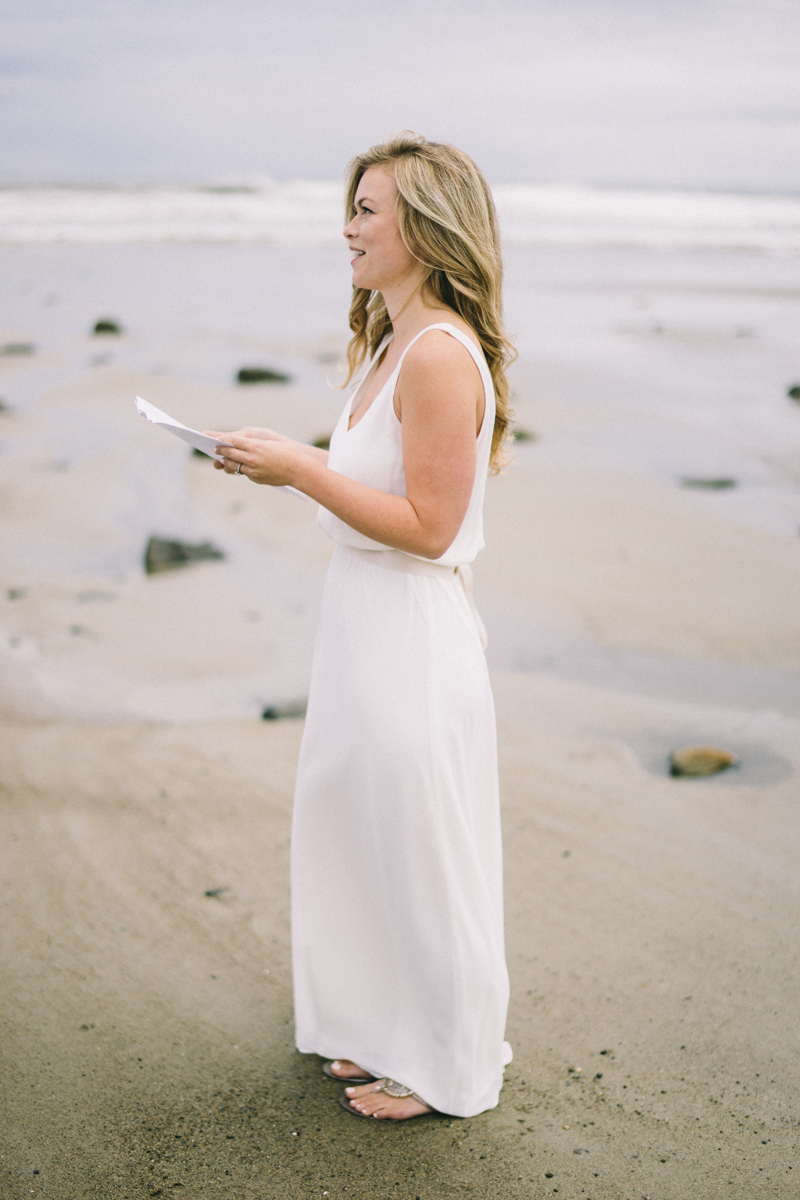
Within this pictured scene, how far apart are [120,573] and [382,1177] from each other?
4.66 m

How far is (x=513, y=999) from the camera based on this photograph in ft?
10.4

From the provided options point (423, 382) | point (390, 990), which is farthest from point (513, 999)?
point (423, 382)

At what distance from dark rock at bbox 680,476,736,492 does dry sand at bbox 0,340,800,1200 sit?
1.50m

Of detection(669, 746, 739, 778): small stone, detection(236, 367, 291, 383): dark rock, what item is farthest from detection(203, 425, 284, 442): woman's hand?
detection(236, 367, 291, 383): dark rock

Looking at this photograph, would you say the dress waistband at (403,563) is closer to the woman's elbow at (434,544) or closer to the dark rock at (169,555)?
the woman's elbow at (434,544)

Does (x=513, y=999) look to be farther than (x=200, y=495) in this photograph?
No

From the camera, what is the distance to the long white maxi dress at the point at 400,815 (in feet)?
7.99

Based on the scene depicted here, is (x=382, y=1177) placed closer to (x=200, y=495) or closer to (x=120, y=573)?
(x=120, y=573)

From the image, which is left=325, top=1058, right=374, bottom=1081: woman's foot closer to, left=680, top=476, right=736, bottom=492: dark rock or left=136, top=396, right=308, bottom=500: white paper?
left=136, top=396, right=308, bottom=500: white paper

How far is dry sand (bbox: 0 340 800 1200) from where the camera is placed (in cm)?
259

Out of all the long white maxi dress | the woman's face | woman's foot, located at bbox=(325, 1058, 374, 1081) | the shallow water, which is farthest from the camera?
the shallow water

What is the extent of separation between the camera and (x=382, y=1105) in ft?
8.76

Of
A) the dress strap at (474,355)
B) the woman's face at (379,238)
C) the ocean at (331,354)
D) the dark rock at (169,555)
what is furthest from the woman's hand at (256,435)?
the dark rock at (169,555)

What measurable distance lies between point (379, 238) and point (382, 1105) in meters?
2.14
